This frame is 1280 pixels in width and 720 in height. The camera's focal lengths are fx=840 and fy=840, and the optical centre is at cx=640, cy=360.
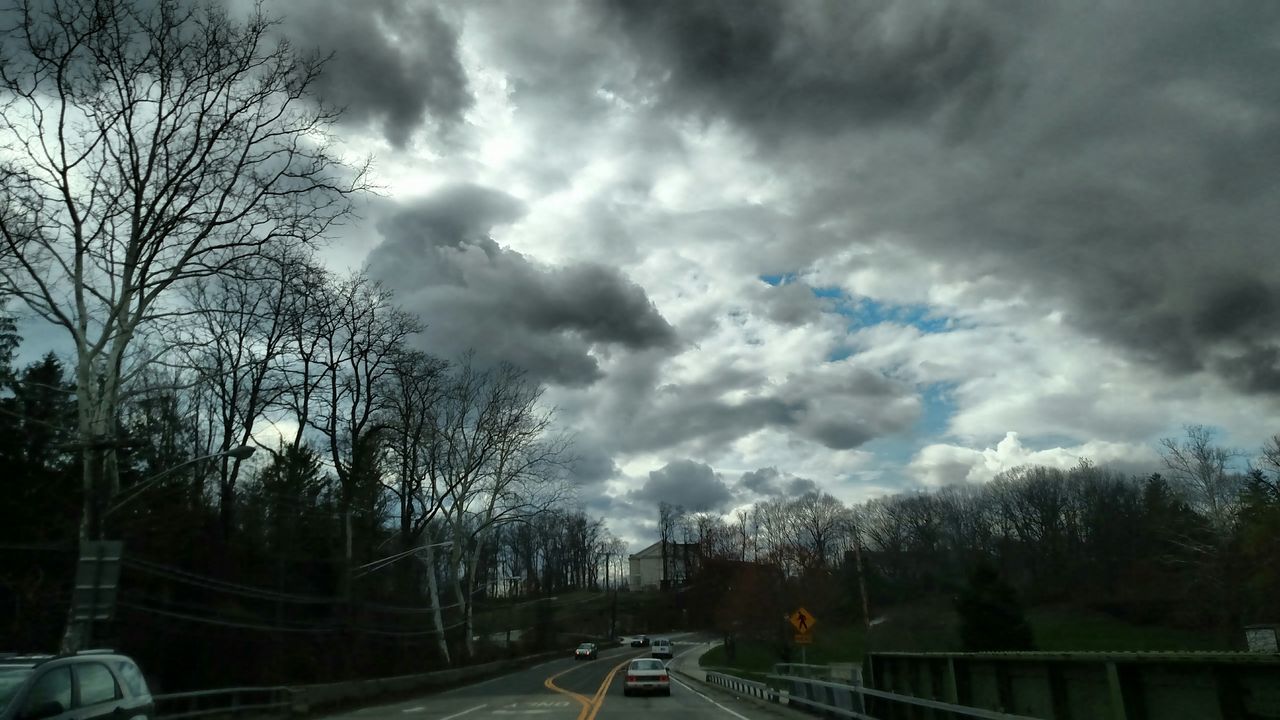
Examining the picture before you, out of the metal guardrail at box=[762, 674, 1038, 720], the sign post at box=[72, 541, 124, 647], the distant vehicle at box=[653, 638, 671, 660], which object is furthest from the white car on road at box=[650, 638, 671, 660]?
the sign post at box=[72, 541, 124, 647]

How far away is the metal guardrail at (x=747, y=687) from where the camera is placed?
1110 inches

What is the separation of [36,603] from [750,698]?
2202 cm

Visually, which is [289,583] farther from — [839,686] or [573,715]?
[839,686]

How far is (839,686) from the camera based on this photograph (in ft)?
62.5

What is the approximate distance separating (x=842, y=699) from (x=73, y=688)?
15462 millimetres

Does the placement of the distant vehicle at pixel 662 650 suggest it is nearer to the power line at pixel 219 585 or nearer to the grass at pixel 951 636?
the grass at pixel 951 636

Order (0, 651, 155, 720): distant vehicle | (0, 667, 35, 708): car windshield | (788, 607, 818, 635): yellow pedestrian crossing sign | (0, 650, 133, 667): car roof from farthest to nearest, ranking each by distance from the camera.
A: 1. (788, 607, 818, 635): yellow pedestrian crossing sign
2. (0, 650, 133, 667): car roof
3. (0, 651, 155, 720): distant vehicle
4. (0, 667, 35, 708): car windshield

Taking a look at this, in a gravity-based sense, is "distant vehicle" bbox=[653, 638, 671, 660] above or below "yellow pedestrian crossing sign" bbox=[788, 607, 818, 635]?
below

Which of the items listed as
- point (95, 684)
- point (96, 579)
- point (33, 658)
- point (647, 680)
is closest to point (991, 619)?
point (647, 680)

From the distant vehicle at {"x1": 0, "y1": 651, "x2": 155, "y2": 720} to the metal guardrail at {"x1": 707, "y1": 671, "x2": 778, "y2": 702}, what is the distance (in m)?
20.8

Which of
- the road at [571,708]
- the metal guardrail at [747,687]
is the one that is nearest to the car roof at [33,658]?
the road at [571,708]

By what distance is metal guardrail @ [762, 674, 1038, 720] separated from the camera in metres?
13.3

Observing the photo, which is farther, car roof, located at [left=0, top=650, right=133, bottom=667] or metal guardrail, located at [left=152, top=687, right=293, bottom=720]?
metal guardrail, located at [left=152, top=687, right=293, bottom=720]

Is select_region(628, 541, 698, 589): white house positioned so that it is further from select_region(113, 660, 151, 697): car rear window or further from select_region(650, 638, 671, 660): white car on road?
select_region(113, 660, 151, 697): car rear window
